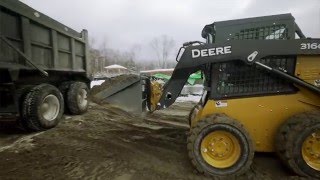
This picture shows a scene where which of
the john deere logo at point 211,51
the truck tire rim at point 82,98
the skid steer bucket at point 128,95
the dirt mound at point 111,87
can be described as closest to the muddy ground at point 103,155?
the skid steer bucket at point 128,95

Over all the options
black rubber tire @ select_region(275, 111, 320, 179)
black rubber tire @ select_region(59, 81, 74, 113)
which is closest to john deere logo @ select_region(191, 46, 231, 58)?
black rubber tire @ select_region(275, 111, 320, 179)

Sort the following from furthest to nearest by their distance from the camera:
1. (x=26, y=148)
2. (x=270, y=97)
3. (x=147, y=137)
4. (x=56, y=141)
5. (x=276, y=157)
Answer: (x=147, y=137) → (x=56, y=141) → (x=26, y=148) → (x=276, y=157) → (x=270, y=97)

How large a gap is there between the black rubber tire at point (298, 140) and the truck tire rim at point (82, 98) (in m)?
5.79

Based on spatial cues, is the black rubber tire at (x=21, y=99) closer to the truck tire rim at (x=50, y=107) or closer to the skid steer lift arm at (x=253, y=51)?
the truck tire rim at (x=50, y=107)

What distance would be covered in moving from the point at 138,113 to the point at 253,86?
3.46 meters

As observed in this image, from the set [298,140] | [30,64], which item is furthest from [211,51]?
[30,64]

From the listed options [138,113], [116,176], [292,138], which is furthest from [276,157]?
[138,113]

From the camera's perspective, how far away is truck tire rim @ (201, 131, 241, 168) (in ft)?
15.4

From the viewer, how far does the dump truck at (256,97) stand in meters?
4.56

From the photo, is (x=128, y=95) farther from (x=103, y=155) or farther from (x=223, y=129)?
(x=223, y=129)

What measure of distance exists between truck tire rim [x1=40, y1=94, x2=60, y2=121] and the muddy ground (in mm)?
299

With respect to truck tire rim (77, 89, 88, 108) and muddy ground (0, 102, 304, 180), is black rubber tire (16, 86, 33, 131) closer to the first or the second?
muddy ground (0, 102, 304, 180)

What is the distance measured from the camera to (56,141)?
6.12 metres

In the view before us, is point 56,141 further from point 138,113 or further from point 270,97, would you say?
point 270,97
